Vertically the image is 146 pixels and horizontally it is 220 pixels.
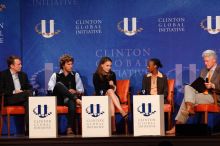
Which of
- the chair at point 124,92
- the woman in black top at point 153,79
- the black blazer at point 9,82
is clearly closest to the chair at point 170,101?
the woman in black top at point 153,79

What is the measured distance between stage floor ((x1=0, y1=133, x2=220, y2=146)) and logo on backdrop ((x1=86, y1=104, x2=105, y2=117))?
1.89 ft

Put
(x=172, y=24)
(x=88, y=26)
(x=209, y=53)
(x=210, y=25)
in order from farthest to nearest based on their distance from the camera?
(x=88, y=26) < (x=172, y=24) < (x=210, y=25) < (x=209, y=53)

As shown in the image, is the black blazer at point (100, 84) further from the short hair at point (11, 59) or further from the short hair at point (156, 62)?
the short hair at point (11, 59)

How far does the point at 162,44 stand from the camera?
31.2 ft

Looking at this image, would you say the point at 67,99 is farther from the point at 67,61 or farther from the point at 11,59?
the point at 11,59

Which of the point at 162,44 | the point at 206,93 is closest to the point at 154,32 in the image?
the point at 162,44

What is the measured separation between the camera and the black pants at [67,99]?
866cm

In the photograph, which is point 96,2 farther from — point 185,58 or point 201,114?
point 201,114

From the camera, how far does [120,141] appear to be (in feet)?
23.2

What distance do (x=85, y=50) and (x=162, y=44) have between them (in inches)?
51.2

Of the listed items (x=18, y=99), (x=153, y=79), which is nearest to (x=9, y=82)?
(x=18, y=99)

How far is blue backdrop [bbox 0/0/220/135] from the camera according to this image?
370 inches

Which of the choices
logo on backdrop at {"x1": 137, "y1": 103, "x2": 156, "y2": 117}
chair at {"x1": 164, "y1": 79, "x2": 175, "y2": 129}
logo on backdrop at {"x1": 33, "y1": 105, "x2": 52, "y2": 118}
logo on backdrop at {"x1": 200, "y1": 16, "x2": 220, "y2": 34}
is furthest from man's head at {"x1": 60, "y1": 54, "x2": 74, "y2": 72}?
logo on backdrop at {"x1": 200, "y1": 16, "x2": 220, "y2": 34}

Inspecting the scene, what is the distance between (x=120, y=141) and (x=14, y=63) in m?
2.68
